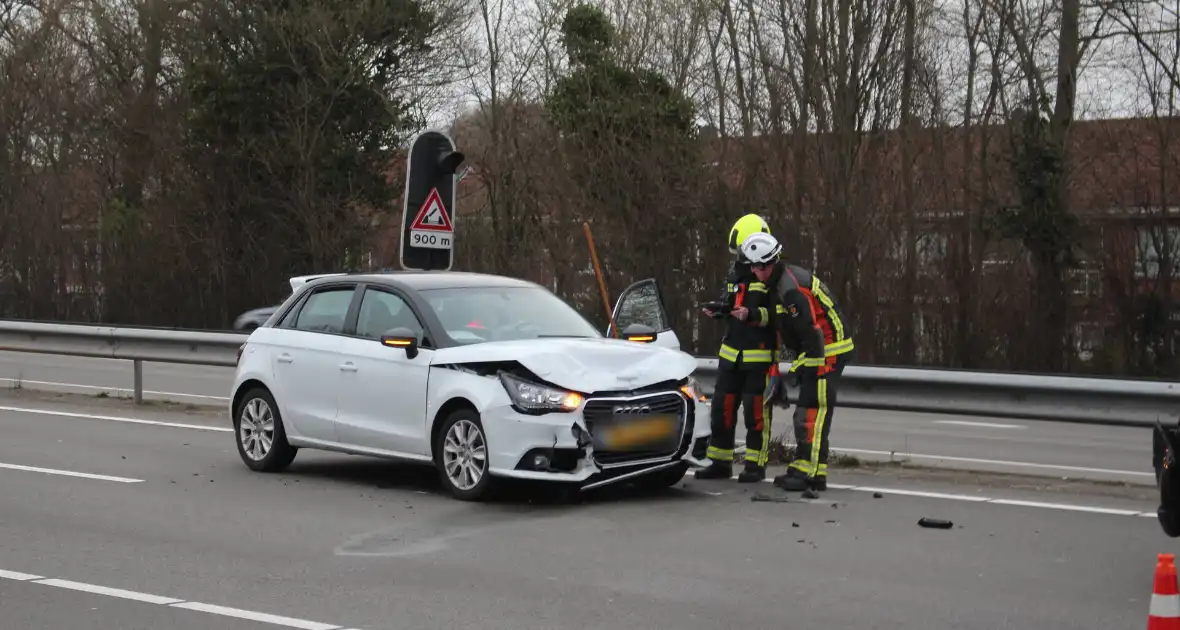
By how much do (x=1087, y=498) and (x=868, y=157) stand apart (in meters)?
14.4

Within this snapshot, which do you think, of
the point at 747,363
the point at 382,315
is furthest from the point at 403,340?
the point at 747,363

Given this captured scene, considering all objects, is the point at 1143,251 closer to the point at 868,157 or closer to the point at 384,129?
the point at 868,157

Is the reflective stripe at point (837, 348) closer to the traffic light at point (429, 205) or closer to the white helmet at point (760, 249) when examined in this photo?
the white helmet at point (760, 249)

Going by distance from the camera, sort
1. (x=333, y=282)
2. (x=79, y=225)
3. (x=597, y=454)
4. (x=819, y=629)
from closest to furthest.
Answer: (x=819, y=629) < (x=597, y=454) < (x=333, y=282) < (x=79, y=225)

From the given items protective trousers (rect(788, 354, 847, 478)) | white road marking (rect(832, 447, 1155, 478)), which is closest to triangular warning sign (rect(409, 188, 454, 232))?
white road marking (rect(832, 447, 1155, 478))

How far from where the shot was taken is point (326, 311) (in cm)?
1182

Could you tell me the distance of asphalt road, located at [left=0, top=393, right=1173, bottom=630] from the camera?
710 centimetres

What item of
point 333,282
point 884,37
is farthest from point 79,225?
point 333,282

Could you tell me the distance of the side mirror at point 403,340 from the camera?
10.5 m

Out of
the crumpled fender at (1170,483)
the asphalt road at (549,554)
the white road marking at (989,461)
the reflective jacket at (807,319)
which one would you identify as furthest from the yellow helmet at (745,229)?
the crumpled fender at (1170,483)

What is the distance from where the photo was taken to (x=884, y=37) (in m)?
26.3

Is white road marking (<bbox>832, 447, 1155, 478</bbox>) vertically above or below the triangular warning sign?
below

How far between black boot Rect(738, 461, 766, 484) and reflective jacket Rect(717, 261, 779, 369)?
0.72 metres

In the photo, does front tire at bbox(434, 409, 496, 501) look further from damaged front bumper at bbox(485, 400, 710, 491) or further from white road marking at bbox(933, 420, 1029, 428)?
white road marking at bbox(933, 420, 1029, 428)
